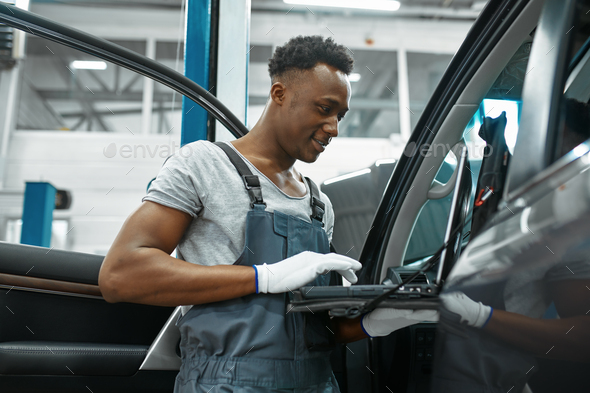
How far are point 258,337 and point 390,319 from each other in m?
0.32

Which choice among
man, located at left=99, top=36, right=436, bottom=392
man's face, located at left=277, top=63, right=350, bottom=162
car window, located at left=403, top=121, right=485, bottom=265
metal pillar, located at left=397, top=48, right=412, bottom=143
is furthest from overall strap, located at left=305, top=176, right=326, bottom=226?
metal pillar, located at left=397, top=48, right=412, bottom=143

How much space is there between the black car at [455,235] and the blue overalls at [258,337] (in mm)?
168

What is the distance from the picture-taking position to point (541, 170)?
2.24ft

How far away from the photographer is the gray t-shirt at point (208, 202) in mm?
1093

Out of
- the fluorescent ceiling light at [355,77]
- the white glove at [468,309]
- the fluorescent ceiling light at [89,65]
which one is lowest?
the white glove at [468,309]

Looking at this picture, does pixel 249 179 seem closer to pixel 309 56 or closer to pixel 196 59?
pixel 309 56

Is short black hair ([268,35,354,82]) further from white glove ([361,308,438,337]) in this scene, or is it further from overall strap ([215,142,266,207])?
white glove ([361,308,438,337])

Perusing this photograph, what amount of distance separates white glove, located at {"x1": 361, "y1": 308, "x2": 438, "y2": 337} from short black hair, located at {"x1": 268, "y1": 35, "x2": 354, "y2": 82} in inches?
29.4

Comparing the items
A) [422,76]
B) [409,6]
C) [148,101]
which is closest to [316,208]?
[148,101]

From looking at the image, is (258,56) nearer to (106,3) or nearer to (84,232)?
(106,3)

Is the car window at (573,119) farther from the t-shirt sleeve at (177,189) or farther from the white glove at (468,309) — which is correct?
the t-shirt sleeve at (177,189)

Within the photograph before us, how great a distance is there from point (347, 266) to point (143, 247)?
1.62 ft

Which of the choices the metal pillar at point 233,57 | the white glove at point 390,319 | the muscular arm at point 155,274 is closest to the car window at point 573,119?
the white glove at point 390,319

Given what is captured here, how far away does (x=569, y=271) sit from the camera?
21.8 inches
